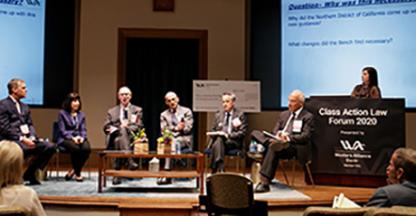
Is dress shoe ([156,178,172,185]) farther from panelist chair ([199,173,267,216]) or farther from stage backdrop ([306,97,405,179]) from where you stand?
panelist chair ([199,173,267,216])

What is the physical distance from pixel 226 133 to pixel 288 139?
36.6 inches

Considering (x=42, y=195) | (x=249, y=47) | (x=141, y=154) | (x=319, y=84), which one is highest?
(x=249, y=47)

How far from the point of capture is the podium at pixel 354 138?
5.59 metres

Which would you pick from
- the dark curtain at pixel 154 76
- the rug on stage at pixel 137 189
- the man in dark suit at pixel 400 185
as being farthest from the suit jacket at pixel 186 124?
the man in dark suit at pixel 400 185

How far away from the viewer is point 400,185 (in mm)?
2676

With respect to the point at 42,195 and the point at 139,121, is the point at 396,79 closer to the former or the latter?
the point at 139,121

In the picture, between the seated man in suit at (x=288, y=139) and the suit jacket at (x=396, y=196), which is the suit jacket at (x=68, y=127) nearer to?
the seated man in suit at (x=288, y=139)

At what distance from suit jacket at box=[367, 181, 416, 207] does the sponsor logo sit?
10.0 ft

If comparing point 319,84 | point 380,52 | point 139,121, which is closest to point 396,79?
point 380,52

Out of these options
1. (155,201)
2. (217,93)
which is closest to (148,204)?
(155,201)

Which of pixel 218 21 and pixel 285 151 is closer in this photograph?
pixel 285 151

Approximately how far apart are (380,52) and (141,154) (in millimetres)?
4061

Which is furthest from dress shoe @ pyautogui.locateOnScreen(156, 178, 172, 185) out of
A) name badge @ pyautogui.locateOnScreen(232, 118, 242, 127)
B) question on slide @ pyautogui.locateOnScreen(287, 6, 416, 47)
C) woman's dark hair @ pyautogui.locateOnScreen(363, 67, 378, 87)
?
question on slide @ pyautogui.locateOnScreen(287, 6, 416, 47)

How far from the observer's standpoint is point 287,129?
5867 millimetres
